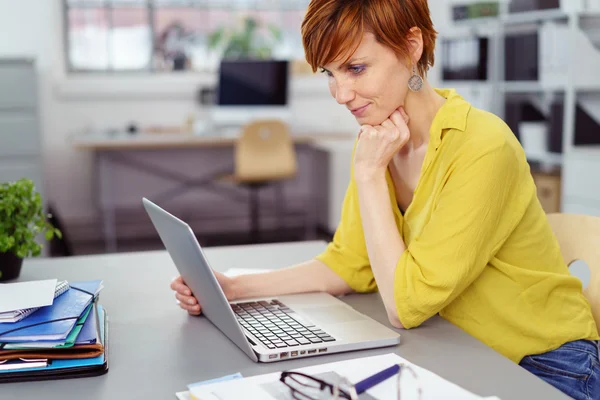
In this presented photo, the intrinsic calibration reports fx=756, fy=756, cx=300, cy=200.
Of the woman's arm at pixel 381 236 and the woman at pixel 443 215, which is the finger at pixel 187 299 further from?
the woman's arm at pixel 381 236

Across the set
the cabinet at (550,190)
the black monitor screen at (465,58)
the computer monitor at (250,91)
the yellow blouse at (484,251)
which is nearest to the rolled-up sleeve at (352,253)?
the yellow blouse at (484,251)

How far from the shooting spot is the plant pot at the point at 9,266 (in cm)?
146

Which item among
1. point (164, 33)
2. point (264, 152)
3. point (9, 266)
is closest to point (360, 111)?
point (9, 266)

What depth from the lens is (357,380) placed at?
0.97 m

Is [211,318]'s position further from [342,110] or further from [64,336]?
[342,110]

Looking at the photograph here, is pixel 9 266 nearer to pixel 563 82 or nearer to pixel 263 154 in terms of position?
pixel 563 82

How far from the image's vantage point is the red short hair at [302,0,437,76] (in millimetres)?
1245

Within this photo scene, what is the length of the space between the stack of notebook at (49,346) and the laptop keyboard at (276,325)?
0.77ft

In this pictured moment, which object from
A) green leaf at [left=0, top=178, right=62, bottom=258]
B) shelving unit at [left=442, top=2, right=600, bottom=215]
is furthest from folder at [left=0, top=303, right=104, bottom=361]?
shelving unit at [left=442, top=2, right=600, bottom=215]

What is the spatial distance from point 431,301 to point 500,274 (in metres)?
0.18

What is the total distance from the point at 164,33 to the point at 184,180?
111 cm

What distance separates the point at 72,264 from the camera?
5.42 ft

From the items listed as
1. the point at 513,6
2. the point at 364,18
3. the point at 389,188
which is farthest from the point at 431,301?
the point at 513,6

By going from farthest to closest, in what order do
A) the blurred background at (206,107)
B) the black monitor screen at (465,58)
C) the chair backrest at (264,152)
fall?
the chair backrest at (264,152)
the black monitor screen at (465,58)
the blurred background at (206,107)
